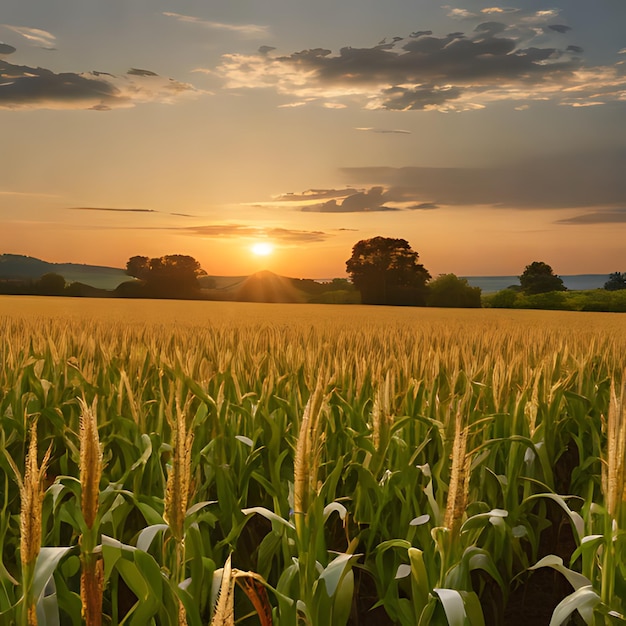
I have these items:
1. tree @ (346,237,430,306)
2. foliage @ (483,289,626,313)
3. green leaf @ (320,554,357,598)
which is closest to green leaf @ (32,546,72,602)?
green leaf @ (320,554,357,598)

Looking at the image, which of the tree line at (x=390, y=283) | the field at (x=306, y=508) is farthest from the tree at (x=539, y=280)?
the field at (x=306, y=508)

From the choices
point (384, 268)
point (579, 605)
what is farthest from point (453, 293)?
point (579, 605)

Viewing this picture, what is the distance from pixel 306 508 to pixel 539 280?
174 feet

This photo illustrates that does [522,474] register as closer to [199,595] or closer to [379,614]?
[379,614]

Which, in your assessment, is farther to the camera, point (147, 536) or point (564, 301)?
point (564, 301)

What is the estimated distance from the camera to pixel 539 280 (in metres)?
51.4

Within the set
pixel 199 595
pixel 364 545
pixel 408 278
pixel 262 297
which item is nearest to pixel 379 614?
pixel 364 545

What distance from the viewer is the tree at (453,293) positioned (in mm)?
42969

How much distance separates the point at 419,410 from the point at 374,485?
109cm

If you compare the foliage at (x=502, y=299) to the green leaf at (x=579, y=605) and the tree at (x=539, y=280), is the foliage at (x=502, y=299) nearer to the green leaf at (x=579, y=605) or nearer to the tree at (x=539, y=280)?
the tree at (x=539, y=280)

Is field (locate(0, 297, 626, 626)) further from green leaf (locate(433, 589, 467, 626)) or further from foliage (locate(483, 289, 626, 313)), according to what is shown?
foliage (locate(483, 289, 626, 313))

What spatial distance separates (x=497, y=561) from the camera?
96.0 inches

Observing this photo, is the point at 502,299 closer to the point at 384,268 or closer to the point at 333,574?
the point at 384,268

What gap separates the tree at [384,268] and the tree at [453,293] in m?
1.11
